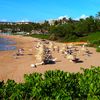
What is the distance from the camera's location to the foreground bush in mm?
11164

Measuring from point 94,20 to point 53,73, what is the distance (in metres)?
104

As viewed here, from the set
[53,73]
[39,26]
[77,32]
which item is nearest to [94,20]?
[77,32]

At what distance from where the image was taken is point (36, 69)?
88.0 feet

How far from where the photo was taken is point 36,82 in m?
12.2

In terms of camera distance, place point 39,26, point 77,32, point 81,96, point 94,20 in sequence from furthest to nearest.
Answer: point 39,26
point 94,20
point 77,32
point 81,96

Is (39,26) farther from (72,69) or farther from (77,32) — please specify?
(72,69)

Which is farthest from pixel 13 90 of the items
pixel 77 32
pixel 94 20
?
pixel 94 20

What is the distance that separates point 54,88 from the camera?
11852mm

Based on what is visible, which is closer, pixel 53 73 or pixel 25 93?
pixel 25 93

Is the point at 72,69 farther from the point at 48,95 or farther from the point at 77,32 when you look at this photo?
the point at 77,32

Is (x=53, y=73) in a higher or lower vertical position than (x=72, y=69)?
higher

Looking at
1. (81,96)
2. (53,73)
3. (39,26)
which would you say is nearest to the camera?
(81,96)

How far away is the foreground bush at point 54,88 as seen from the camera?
11.2 metres

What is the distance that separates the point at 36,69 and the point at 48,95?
15.2m
